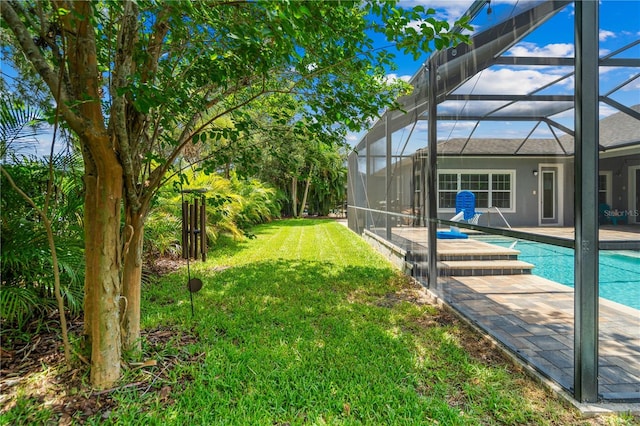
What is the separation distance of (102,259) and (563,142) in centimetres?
318

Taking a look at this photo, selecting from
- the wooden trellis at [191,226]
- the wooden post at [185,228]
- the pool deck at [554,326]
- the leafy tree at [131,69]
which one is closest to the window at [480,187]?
the pool deck at [554,326]

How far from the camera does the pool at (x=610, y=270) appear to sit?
211 centimetres

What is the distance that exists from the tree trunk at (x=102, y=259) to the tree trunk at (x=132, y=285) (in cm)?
21

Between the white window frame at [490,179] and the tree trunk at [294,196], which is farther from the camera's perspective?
the tree trunk at [294,196]

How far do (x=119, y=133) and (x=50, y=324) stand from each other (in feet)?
7.57

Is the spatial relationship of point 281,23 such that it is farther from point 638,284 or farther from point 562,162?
point 638,284

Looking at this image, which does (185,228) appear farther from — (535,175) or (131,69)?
(535,175)

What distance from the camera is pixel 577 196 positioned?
2.05 m

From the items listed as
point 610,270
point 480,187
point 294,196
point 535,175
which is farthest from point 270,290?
point 294,196

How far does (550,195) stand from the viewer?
2.46 m

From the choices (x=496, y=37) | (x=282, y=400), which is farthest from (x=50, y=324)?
(x=496, y=37)

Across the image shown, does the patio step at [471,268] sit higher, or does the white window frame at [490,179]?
the white window frame at [490,179]

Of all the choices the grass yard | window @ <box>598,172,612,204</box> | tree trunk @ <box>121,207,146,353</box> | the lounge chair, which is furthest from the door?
tree trunk @ <box>121,207,146,353</box>

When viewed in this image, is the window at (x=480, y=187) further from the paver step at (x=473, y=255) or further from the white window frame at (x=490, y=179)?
the paver step at (x=473, y=255)
